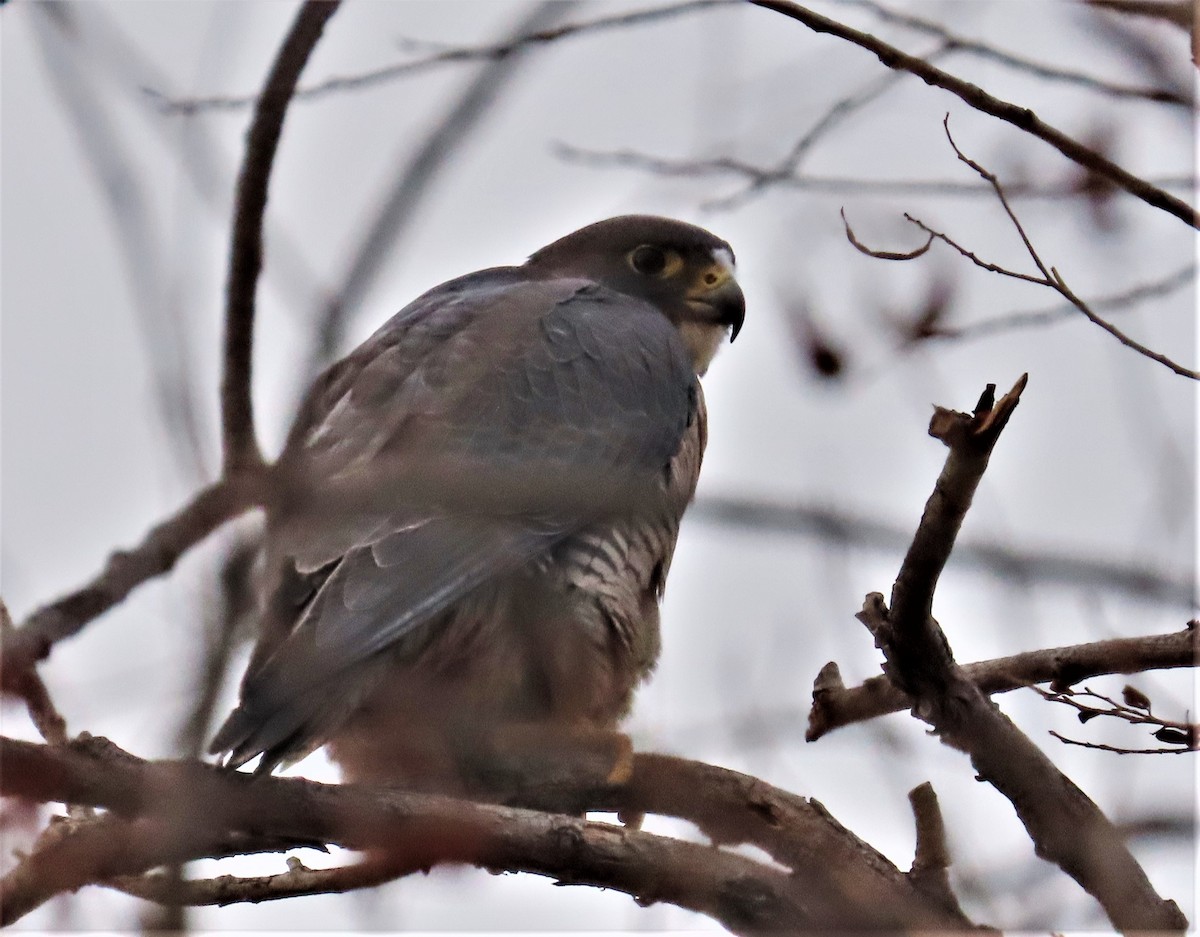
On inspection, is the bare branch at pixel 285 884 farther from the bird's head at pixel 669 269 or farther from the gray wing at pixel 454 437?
the bird's head at pixel 669 269

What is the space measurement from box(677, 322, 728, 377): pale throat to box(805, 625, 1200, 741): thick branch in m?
2.54

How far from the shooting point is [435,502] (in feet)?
7.13

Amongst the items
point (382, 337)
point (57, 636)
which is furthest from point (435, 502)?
point (382, 337)

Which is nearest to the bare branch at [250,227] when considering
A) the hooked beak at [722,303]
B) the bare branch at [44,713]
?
the bare branch at [44,713]

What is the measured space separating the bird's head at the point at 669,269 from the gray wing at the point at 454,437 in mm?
275

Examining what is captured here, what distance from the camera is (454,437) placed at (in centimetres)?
455

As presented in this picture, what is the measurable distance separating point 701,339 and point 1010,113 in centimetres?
321

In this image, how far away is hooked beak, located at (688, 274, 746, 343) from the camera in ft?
19.7

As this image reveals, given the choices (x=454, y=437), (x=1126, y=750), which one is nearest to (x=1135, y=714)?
(x=1126, y=750)

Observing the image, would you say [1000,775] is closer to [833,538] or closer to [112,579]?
[833,538]

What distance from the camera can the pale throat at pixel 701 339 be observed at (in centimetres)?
602

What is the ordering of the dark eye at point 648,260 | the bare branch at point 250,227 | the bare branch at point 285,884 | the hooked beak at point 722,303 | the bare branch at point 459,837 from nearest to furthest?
the bare branch at point 250,227 < the bare branch at point 459,837 < the bare branch at point 285,884 < the hooked beak at point 722,303 < the dark eye at point 648,260

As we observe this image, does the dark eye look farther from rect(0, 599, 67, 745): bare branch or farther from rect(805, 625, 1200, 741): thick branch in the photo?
rect(0, 599, 67, 745): bare branch

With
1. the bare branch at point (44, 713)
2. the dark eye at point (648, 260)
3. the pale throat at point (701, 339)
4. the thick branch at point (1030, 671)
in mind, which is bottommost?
the bare branch at point (44, 713)
